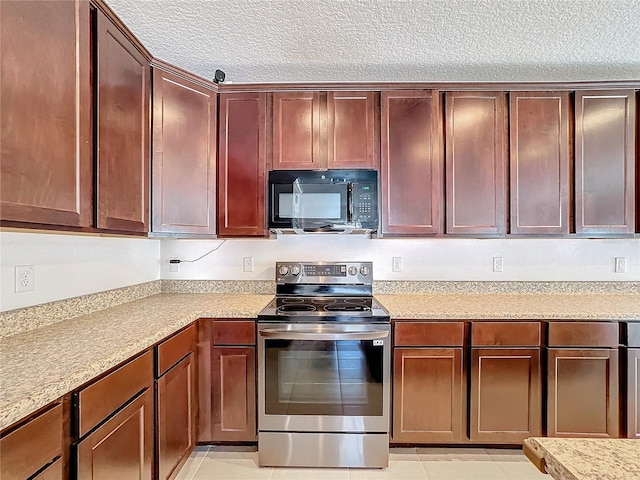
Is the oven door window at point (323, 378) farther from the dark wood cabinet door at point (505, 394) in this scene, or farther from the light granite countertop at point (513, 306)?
the dark wood cabinet door at point (505, 394)

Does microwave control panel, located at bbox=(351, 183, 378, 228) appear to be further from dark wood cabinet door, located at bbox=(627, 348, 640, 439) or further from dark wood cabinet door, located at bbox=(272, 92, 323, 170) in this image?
dark wood cabinet door, located at bbox=(627, 348, 640, 439)

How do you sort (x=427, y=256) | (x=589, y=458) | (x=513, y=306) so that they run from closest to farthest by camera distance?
(x=589, y=458)
(x=513, y=306)
(x=427, y=256)

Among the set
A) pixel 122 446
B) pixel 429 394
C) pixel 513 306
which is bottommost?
pixel 429 394

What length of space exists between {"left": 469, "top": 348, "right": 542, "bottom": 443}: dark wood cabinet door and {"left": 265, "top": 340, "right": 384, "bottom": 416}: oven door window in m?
0.58

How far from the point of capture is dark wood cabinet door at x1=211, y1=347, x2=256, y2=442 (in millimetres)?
1975

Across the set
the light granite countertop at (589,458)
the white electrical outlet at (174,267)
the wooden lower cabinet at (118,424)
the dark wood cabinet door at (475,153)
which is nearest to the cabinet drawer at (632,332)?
the dark wood cabinet door at (475,153)

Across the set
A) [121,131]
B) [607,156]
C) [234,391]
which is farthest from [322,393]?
[607,156]

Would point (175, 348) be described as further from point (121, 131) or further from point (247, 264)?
point (121, 131)

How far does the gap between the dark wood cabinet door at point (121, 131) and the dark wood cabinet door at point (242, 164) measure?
0.49 metres

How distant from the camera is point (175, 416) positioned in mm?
1715

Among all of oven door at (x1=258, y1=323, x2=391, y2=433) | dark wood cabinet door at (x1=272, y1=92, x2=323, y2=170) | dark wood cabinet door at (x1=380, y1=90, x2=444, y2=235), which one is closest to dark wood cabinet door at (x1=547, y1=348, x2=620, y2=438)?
oven door at (x1=258, y1=323, x2=391, y2=433)

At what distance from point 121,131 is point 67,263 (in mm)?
723

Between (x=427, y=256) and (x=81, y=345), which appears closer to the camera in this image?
(x=81, y=345)

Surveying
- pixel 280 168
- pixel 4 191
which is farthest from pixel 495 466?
pixel 4 191
